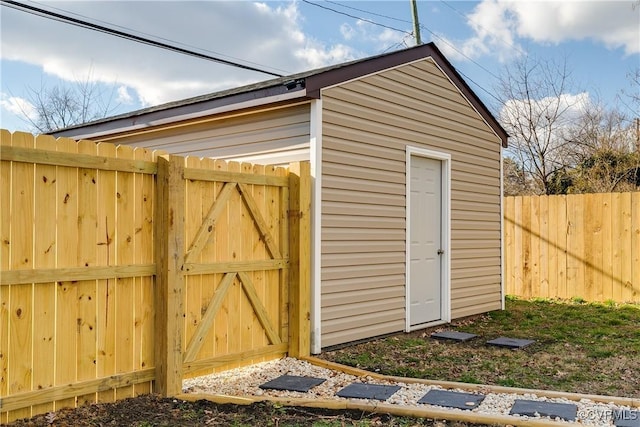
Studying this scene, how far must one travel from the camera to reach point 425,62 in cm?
711

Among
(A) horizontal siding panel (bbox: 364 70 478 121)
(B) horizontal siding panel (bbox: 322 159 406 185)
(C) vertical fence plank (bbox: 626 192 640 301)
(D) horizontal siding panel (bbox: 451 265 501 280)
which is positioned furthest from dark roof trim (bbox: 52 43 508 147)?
(C) vertical fence plank (bbox: 626 192 640 301)

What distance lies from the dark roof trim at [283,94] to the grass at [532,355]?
267cm

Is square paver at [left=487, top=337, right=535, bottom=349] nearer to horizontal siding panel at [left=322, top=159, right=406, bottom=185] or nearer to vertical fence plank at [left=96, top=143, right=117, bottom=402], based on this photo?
horizontal siding panel at [left=322, top=159, right=406, bottom=185]

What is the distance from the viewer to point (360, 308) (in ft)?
19.6

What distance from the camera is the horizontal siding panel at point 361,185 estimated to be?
18.4 ft

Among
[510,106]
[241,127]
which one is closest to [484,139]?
[241,127]

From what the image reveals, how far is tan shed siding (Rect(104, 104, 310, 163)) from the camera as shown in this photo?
5.60 meters

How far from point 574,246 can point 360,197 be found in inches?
214

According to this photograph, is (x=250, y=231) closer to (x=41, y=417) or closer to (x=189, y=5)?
(x=41, y=417)

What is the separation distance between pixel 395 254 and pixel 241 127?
7.70 feet

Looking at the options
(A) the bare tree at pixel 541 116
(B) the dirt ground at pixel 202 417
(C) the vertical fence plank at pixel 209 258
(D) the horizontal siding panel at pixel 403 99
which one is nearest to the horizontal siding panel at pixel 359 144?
(D) the horizontal siding panel at pixel 403 99

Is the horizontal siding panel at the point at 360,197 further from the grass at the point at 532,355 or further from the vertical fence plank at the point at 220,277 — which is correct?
the grass at the point at 532,355

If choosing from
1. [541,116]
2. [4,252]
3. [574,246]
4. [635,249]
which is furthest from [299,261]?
[541,116]

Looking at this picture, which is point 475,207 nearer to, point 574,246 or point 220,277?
point 574,246
